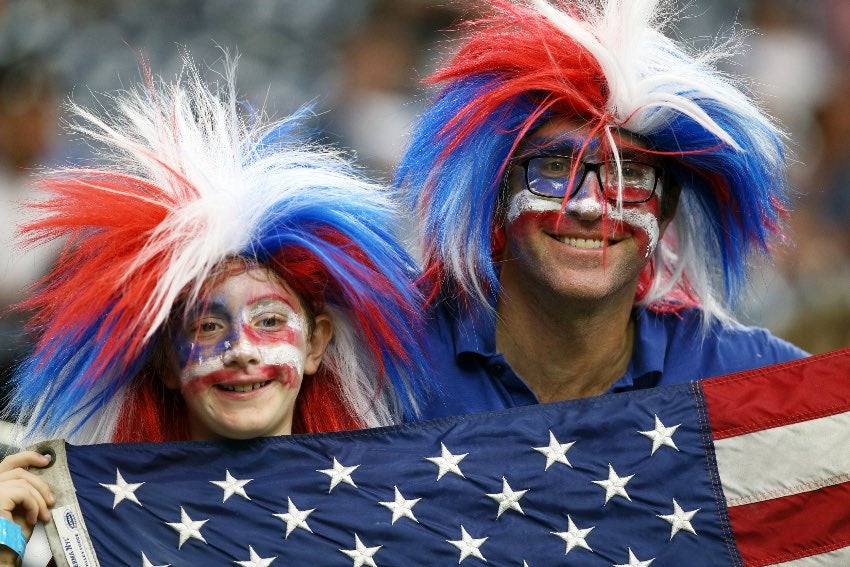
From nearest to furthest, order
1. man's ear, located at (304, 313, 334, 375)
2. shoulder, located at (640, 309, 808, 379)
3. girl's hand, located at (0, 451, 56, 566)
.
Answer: girl's hand, located at (0, 451, 56, 566) < man's ear, located at (304, 313, 334, 375) < shoulder, located at (640, 309, 808, 379)

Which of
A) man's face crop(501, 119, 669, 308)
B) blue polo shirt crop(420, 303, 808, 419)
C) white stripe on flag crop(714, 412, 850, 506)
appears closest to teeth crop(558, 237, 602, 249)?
man's face crop(501, 119, 669, 308)

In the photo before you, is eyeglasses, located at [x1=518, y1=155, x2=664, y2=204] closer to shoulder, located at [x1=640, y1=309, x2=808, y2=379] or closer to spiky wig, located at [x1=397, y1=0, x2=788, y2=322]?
spiky wig, located at [x1=397, y1=0, x2=788, y2=322]

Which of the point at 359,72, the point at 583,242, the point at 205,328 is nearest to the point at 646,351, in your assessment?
the point at 583,242

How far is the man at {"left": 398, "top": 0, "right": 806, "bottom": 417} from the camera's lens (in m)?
3.16

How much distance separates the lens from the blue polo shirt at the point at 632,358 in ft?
10.8

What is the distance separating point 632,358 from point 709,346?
8.8 inches

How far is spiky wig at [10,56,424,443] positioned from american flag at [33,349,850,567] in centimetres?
14

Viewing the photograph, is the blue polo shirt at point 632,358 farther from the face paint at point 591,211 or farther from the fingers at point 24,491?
the fingers at point 24,491

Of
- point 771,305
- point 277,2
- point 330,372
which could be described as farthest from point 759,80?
point 330,372

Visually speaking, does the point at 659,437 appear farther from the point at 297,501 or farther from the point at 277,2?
the point at 277,2

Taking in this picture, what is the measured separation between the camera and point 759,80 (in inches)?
221

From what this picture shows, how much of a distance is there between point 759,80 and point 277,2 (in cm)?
223

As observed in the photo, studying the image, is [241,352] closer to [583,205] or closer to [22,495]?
[22,495]

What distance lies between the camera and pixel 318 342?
2951mm
